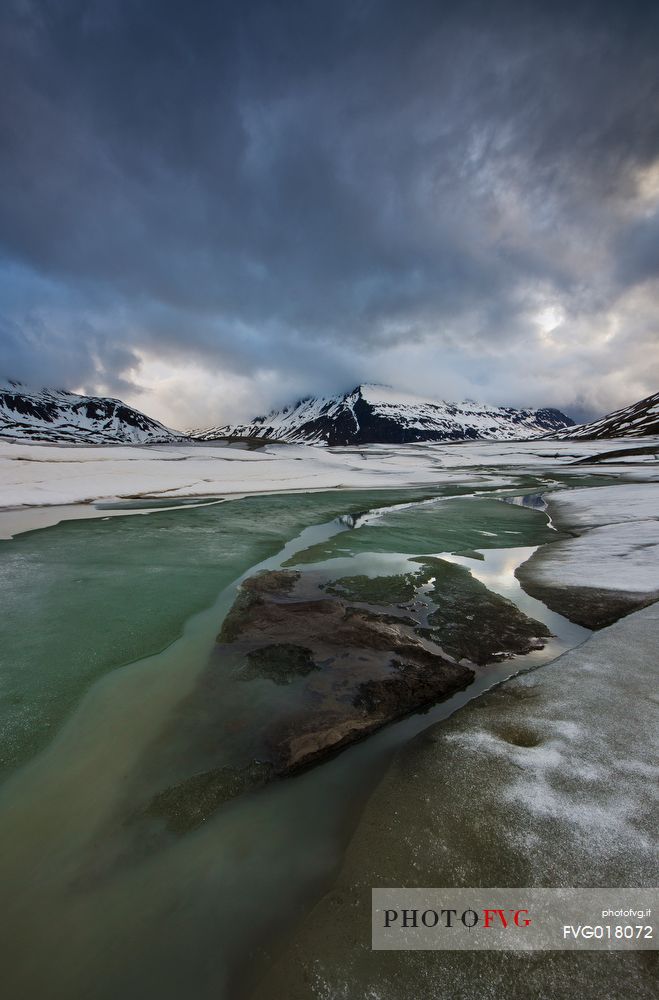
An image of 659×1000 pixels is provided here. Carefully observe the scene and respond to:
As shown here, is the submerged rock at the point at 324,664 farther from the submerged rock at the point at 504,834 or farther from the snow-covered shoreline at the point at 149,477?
the snow-covered shoreline at the point at 149,477

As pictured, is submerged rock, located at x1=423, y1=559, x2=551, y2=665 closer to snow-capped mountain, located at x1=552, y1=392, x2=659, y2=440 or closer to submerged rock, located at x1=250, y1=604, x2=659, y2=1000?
submerged rock, located at x1=250, y1=604, x2=659, y2=1000

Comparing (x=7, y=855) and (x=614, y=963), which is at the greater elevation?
(x=614, y=963)

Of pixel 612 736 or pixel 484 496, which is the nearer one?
pixel 612 736

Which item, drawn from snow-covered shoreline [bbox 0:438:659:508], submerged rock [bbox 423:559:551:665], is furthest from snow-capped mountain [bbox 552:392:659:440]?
submerged rock [bbox 423:559:551:665]

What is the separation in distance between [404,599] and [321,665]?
309 centimetres

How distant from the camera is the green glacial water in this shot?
8.27 ft

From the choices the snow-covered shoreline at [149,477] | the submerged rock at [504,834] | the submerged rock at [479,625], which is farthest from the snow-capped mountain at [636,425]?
the submerged rock at [504,834]

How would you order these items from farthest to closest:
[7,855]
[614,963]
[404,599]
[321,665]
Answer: [404,599] < [321,665] < [7,855] < [614,963]

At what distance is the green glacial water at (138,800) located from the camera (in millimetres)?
2521

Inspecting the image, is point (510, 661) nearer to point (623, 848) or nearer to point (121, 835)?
point (623, 848)

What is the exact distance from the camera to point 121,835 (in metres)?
3.30

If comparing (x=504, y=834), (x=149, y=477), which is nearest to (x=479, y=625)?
(x=504, y=834)

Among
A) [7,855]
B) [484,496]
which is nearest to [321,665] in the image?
[7,855]

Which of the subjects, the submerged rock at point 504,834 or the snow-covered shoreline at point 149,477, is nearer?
the submerged rock at point 504,834
